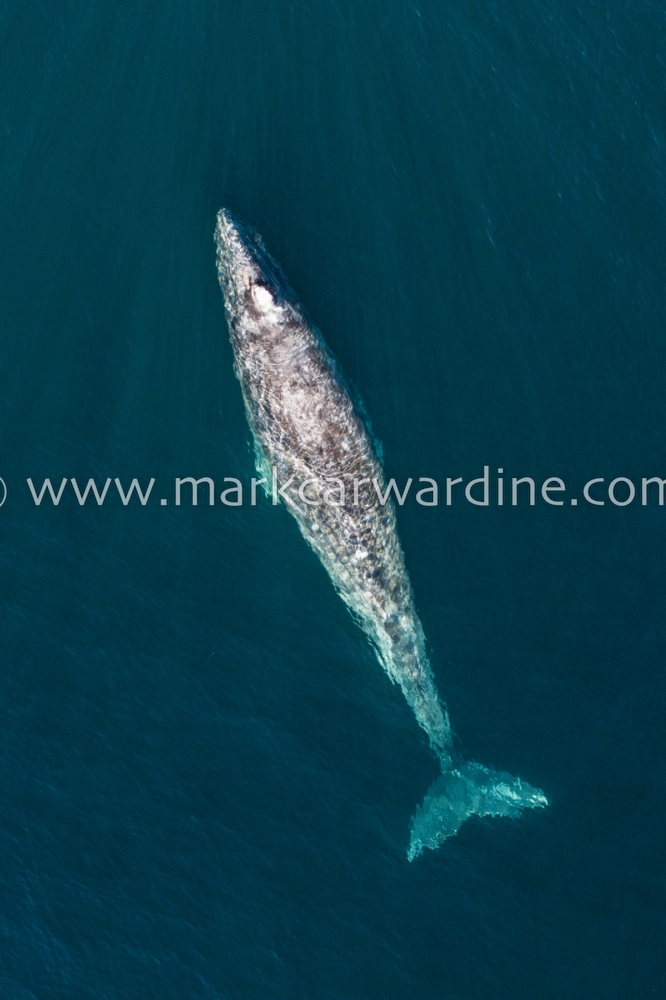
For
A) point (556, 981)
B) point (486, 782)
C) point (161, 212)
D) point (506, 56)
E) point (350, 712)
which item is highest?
point (506, 56)

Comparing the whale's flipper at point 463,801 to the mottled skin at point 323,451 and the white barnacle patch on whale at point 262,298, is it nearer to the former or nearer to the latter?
the mottled skin at point 323,451

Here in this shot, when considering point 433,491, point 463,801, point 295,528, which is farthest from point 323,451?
point 463,801

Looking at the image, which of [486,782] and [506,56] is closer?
[486,782]

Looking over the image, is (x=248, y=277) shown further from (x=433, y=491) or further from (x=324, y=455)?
(x=433, y=491)

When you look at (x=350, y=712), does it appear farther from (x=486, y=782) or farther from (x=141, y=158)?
(x=141, y=158)

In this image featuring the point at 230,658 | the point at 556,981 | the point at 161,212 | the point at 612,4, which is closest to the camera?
the point at 556,981

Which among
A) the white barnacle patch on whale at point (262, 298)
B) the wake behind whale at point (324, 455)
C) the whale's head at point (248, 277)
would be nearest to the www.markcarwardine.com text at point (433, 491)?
the wake behind whale at point (324, 455)

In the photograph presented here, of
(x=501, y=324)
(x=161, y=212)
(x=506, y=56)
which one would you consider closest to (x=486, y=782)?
(x=501, y=324)

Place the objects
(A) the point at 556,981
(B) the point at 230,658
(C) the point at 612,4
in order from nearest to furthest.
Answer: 1. (A) the point at 556,981
2. (B) the point at 230,658
3. (C) the point at 612,4
